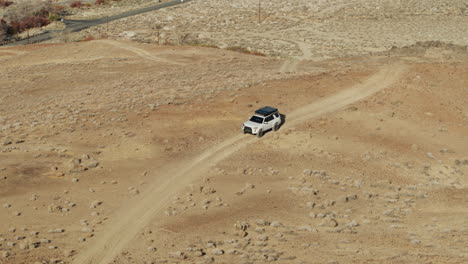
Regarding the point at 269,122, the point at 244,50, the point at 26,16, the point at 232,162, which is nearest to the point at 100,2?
the point at 26,16

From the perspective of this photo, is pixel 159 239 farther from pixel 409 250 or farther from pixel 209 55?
pixel 209 55

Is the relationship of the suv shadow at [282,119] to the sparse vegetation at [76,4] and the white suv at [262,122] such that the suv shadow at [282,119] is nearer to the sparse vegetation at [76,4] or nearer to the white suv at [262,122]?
the white suv at [262,122]

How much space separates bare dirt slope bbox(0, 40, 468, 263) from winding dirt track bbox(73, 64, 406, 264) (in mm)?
101

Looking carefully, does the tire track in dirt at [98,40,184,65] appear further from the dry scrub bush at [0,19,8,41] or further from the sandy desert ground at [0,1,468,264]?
the dry scrub bush at [0,19,8,41]

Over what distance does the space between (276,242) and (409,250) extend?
20.5 feet

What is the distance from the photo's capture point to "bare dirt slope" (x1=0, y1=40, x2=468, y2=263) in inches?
1015

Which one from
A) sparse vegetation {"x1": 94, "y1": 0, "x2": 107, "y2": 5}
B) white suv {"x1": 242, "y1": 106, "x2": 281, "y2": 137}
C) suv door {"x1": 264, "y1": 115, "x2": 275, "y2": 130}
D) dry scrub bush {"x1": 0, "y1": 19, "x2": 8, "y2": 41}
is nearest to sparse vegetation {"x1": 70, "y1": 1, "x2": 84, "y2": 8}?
sparse vegetation {"x1": 94, "y1": 0, "x2": 107, "y2": 5}

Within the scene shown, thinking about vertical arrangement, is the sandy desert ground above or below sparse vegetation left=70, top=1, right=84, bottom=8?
above

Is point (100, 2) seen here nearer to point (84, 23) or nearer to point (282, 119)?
point (84, 23)

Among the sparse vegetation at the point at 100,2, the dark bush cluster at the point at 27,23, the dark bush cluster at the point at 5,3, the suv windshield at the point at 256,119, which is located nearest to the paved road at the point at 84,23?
the dark bush cluster at the point at 27,23

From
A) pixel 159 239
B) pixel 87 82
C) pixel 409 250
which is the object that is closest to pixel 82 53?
pixel 87 82

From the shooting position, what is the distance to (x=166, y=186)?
103ft

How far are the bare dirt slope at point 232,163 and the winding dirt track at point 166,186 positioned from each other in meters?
0.10

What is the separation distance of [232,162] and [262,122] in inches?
186
